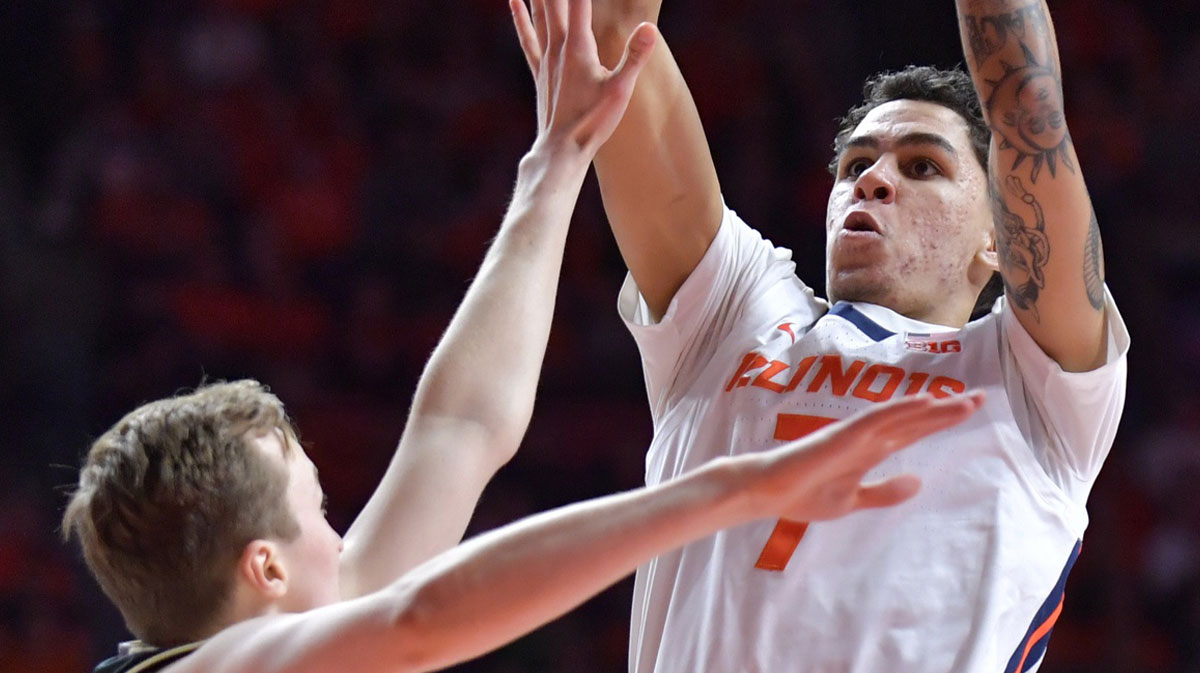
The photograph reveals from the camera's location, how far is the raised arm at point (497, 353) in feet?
7.80

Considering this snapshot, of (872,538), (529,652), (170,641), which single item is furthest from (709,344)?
(529,652)

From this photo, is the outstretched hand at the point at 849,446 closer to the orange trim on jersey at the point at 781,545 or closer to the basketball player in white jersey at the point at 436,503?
the basketball player in white jersey at the point at 436,503

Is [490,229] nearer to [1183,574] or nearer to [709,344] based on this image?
[1183,574]

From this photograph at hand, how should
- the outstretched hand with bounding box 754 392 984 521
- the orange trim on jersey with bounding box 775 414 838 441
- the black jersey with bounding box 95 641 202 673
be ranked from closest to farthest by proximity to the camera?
the outstretched hand with bounding box 754 392 984 521, the black jersey with bounding box 95 641 202 673, the orange trim on jersey with bounding box 775 414 838 441

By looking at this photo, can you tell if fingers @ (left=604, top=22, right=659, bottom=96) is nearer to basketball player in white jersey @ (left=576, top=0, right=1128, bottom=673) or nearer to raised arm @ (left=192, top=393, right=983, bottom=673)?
basketball player in white jersey @ (left=576, top=0, right=1128, bottom=673)

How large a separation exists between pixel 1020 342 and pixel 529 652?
4358 millimetres

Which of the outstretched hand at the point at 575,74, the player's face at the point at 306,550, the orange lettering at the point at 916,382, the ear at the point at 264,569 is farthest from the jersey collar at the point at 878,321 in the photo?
the ear at the point at 264,569

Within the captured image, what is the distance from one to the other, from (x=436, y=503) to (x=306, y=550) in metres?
0.28

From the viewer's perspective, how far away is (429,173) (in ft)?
26.6

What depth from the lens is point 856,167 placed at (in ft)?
11.1

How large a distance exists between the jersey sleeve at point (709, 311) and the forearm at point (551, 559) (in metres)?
1.47

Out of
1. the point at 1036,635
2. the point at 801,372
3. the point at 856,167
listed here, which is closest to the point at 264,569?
the point at 801,372

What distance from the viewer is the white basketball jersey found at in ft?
8.96

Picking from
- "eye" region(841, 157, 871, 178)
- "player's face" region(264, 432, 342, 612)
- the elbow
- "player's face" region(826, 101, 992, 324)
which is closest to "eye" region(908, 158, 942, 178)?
"player's face" region(826, 101, 992, 324)
